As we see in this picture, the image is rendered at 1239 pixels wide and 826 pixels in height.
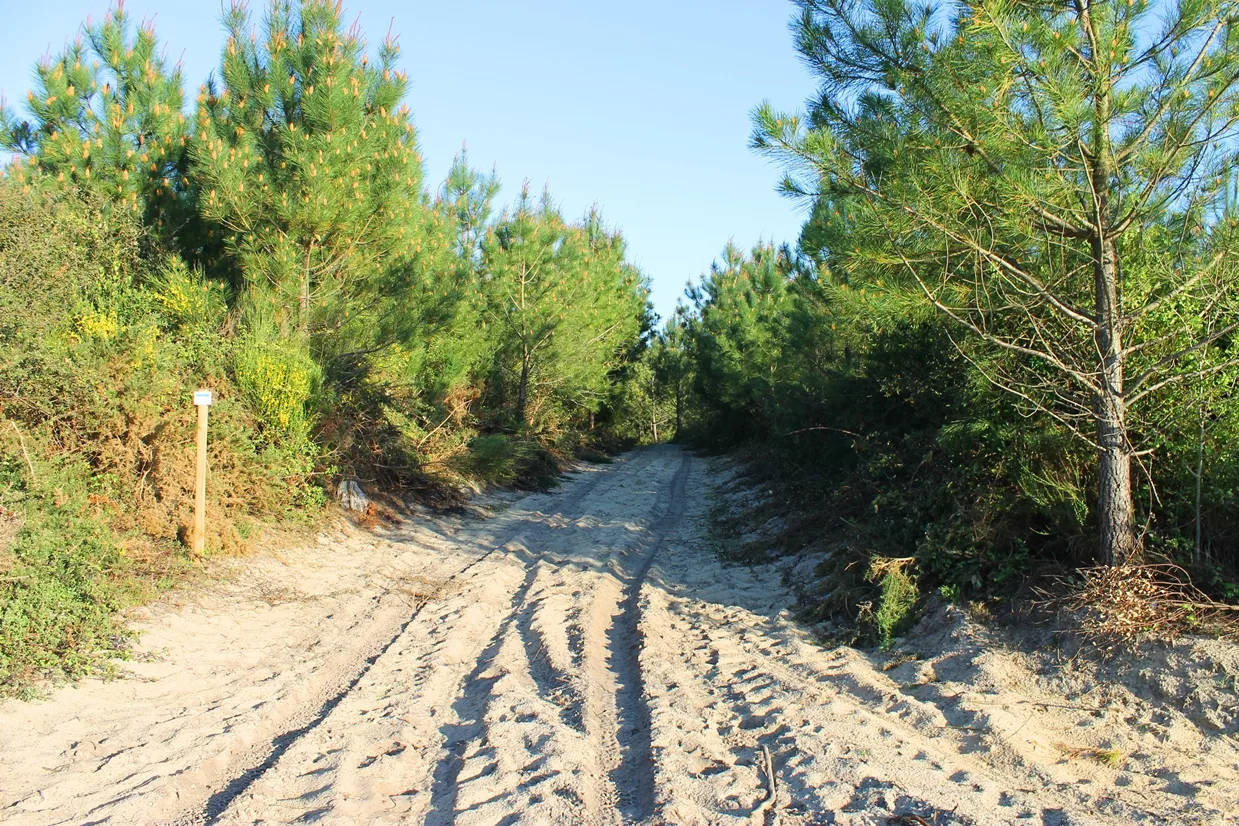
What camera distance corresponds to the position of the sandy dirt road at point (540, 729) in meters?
3.88

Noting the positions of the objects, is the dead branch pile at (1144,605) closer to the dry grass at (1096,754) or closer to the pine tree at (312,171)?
the dry grass at (1096,754)

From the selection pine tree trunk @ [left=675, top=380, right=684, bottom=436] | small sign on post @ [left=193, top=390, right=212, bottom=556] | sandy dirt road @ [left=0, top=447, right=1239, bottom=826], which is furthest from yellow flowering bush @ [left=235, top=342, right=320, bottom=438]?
pine tree trunk @ [left=675, top=380, right=684, bottom=436]

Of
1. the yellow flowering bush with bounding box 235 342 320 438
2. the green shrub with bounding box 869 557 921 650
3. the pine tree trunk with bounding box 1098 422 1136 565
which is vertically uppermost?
the yellow flowering bush with bounding box 235 342 320 438

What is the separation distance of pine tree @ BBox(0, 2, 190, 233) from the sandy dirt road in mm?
5260

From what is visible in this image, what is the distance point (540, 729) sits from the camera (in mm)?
4746

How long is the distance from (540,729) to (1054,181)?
191 inches

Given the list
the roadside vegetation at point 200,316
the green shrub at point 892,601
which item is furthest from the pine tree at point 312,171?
the green shrub at point 892,601

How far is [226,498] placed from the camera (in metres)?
9.20

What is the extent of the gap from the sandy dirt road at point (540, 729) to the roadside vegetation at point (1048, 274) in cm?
121

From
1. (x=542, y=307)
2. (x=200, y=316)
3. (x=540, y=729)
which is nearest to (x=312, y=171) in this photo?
(x=200, y=316)

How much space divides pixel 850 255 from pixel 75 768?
585 cm

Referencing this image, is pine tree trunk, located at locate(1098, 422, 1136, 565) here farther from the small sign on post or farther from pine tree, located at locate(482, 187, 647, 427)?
pine tree, located at locate(482, 187, 647, 427)

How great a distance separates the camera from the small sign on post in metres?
8.20

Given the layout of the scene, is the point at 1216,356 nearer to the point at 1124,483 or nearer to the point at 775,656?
the point at 1124,483
